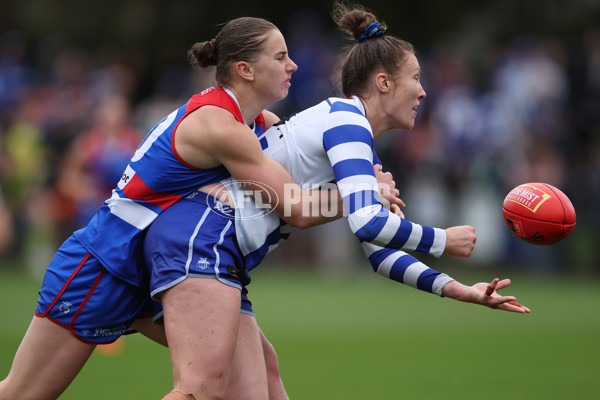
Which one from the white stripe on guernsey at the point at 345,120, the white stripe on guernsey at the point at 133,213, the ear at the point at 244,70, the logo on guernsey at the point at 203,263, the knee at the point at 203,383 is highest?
the ear at the point at 244,70

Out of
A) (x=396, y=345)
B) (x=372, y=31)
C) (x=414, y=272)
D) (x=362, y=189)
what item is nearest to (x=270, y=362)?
(x=414, y=272)

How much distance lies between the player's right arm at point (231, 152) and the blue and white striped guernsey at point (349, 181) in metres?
0.18

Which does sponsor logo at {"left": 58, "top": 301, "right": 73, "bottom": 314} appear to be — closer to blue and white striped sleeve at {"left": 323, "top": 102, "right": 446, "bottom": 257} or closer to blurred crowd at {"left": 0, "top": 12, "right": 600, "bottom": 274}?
blue and white striped sleeve at {"left": 323, "top": 102, "right": 446, "bottom": 257}

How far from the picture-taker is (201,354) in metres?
3.86

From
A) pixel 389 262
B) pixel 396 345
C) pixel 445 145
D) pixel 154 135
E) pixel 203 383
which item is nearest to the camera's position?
pixel 203 383

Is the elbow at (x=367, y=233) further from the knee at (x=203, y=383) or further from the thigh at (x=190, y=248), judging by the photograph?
the knee at (x=203, y=383)

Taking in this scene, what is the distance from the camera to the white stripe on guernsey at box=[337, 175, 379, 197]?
4.04 m

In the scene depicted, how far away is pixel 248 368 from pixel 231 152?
39.8 inches

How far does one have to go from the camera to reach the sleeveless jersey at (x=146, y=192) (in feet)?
13.6

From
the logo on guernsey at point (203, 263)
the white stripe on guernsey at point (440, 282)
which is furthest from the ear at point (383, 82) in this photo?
the logo on guernsey at point (203, 263)

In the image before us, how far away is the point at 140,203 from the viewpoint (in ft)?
13.8

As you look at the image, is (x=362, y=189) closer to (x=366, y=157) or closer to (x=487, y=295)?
(x=366, y=157)

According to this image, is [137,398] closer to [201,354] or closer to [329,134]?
[201,354]

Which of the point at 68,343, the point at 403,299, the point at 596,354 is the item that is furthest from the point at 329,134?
the point at 403,299
